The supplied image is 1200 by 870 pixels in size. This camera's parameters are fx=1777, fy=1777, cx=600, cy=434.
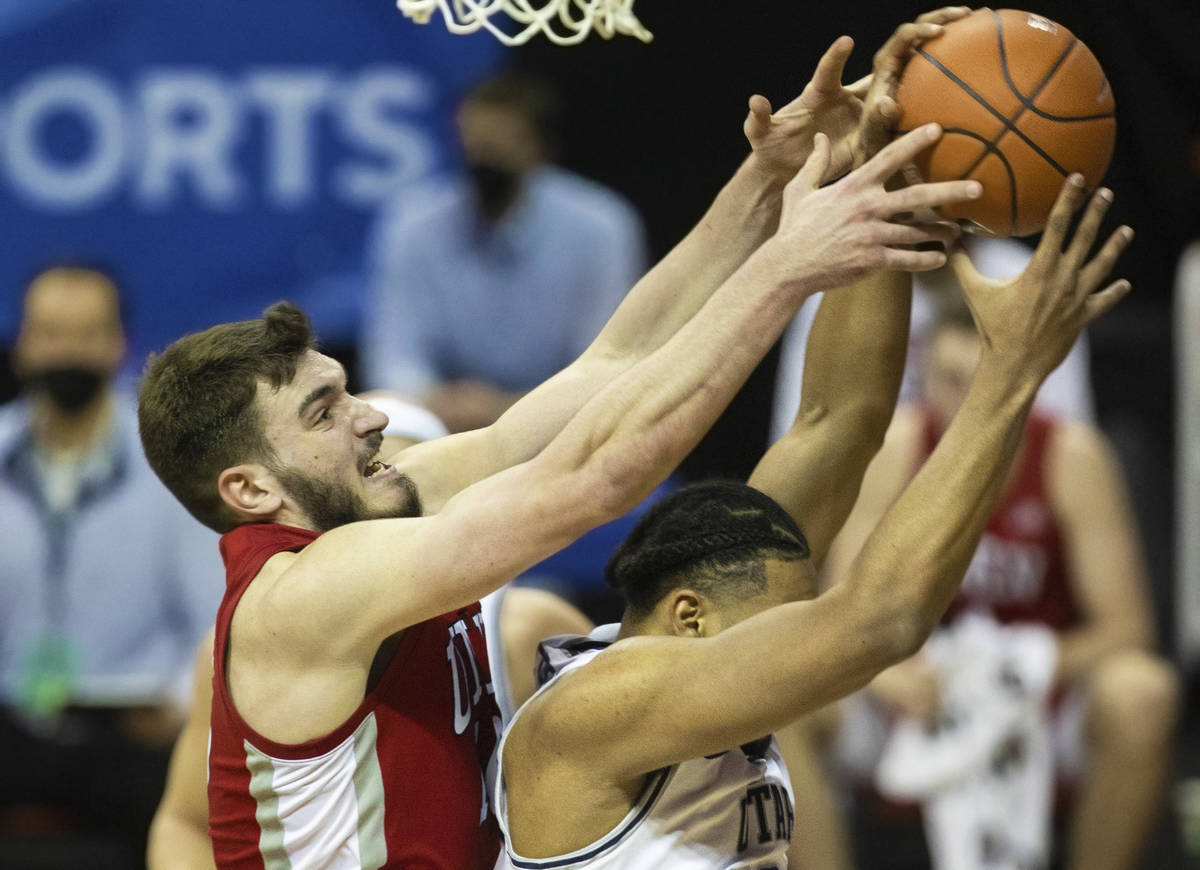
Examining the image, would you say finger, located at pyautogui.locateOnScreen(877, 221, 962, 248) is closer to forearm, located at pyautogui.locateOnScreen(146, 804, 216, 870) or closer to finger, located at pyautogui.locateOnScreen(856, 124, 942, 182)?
finger, located at pyautogui.locateOnScreen(856, 124, 942, 182)

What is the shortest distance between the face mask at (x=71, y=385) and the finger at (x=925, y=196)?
434 cm

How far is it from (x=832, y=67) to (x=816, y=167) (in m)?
0.27

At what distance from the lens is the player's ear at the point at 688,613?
9.45 feet

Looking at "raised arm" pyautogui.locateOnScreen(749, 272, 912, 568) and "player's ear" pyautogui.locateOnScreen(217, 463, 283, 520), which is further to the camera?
"raised arm" pyautogui.locateOnScreen(749, 272, 912, 568)

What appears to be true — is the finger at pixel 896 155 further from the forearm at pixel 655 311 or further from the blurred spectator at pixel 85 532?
the blurred spectator at pixel 85 532

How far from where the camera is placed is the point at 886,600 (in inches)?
102

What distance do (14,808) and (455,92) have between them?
10.5ft

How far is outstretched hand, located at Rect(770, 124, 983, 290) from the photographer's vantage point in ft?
8.63

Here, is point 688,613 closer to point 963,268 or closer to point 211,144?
point 963,268

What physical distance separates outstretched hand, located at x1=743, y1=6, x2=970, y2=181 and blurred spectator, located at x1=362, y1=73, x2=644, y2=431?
3.87 meters

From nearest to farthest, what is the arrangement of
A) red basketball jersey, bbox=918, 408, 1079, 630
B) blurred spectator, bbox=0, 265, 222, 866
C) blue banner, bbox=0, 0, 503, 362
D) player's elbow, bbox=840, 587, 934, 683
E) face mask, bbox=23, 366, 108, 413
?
player's elbow, bbox=840, 587, 934, 683
red basketball jersey, bbox=918, 408, 1079, 630
blurred spectator, bbox=0, 265, 222, 866
face mask, bbox=23, 366, 108, 413
blue banner, bbox=0, 0, 503, 362

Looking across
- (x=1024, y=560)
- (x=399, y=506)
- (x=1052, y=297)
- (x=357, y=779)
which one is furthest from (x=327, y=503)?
(x=1024, y=560)

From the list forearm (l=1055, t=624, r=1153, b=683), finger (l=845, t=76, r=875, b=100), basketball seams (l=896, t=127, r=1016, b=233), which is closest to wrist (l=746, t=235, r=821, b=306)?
basketball seams (l=896, t=127, r=1016, b=233)

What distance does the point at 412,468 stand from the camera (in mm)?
3342
